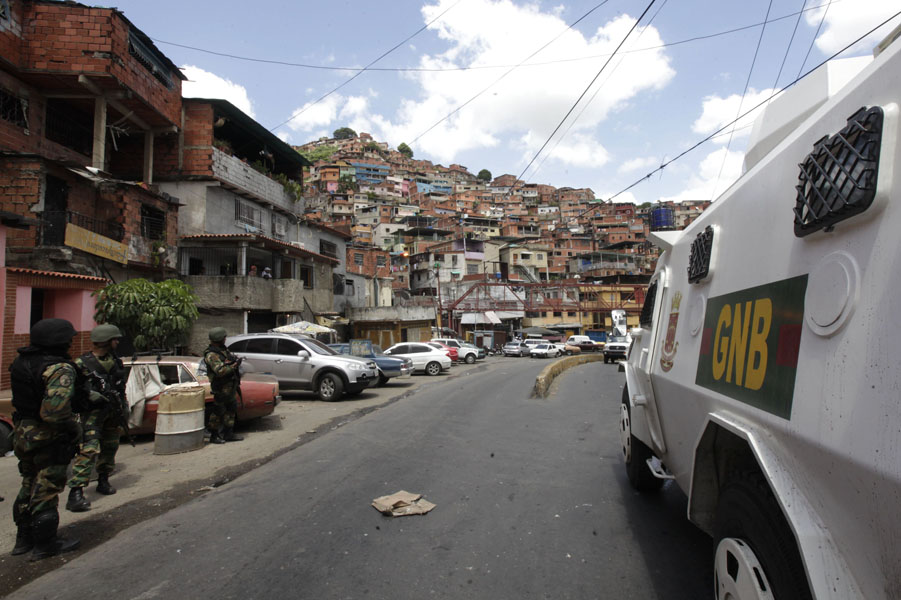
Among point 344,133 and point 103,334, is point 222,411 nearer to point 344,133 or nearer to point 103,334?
point 103,334

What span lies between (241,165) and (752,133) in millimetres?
25312

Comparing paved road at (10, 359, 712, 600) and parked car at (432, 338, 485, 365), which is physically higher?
paved road at (10, 359, 712, 600)

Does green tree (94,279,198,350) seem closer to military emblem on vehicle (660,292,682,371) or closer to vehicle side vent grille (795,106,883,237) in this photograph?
military emblem on vehicle (660,292,682,371)

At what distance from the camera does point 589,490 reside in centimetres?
502

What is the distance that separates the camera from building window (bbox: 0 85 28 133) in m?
16.4

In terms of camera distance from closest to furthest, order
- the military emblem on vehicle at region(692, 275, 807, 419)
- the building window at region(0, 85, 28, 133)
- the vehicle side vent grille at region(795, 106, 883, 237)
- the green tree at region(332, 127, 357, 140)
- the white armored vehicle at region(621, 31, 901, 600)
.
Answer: the white armored vehicle at region(621, 31, 901, 600), the vehicle side vent grille at region(795, 106, 883, 237), the military emblem on vehicle at region(692, 275, 807, 419), the building window at region(0, 85, 28, 133), the green tree at region(332, 127, 357, 140)

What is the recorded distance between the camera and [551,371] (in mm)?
16328

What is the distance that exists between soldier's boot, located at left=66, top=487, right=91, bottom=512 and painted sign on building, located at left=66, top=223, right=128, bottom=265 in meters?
13.9

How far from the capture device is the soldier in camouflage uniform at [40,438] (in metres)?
3.82

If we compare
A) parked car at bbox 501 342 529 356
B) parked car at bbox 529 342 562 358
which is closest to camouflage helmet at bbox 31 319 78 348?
parked car at bbox 529 342 562 358

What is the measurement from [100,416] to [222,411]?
2687 millimetres

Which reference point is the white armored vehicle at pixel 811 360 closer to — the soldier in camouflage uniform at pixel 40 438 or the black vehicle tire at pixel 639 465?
the black vehicle tire at pixel 639 465

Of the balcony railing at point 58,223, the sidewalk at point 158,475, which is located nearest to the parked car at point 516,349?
the balcony railing at point 58,223

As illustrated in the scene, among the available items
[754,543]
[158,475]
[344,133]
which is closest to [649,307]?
[754,543]
